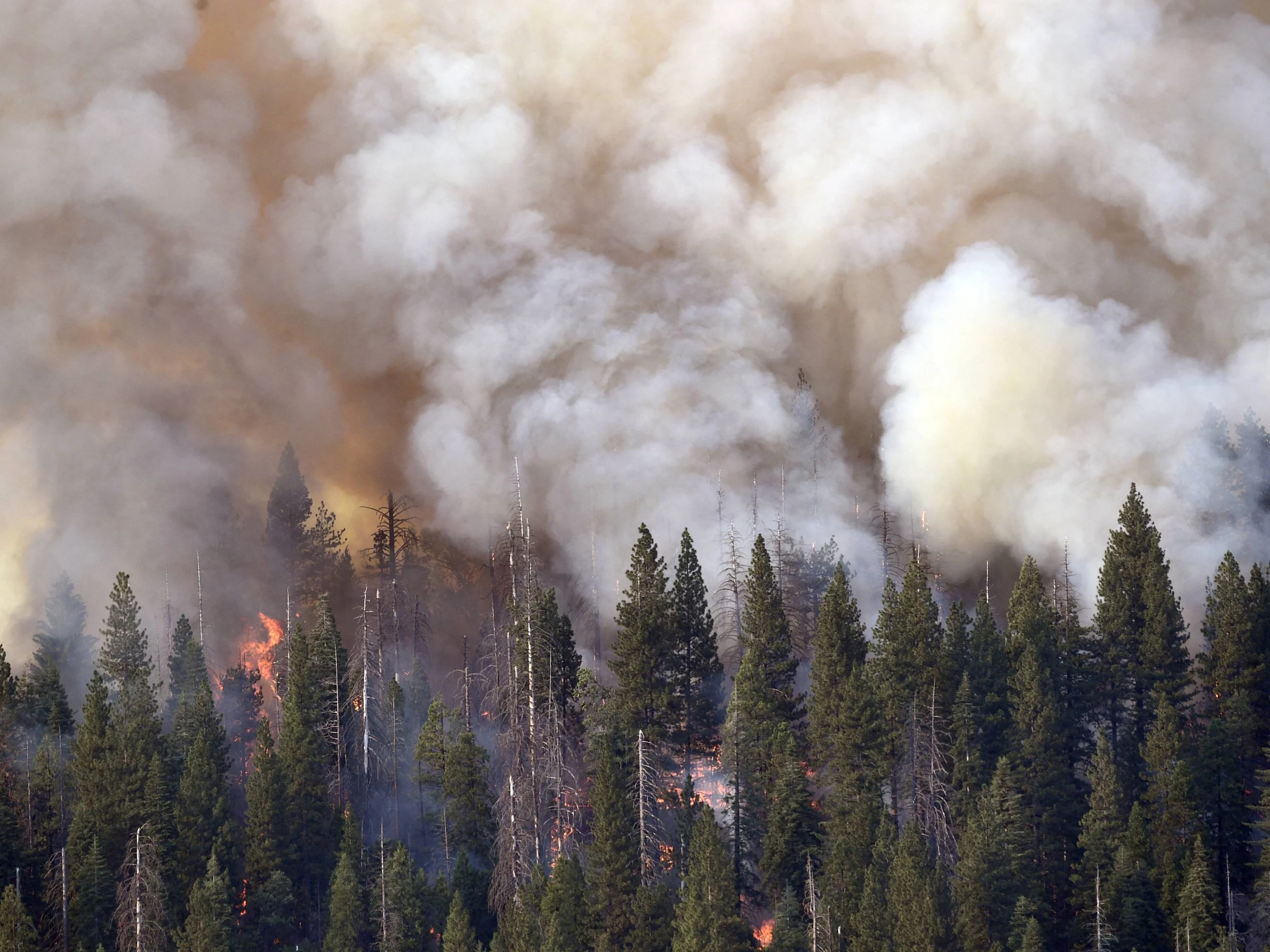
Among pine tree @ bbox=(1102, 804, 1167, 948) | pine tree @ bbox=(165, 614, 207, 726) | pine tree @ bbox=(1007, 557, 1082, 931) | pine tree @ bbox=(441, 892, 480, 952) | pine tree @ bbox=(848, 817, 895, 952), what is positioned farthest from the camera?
pine tree @ bbox=(165, 614, 207, 726)

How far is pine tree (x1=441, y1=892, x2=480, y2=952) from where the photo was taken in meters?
81.8

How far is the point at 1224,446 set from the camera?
112 meters

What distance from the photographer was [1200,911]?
79.2m

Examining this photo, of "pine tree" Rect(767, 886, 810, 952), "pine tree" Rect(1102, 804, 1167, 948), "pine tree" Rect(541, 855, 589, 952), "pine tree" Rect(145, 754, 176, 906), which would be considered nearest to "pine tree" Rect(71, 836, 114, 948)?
"pine tree" Rect(145, 754, 176, 906)

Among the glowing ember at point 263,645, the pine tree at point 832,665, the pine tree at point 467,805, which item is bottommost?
the pine tree at point 467,805

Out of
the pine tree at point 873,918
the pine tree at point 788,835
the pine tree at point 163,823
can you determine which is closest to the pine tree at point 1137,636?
the pine tree at point 788,835

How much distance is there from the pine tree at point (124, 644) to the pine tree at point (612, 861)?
26856mm

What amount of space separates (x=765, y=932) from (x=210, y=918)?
23.0m

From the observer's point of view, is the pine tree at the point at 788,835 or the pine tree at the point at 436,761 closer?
the pine tree at the point at 788,835

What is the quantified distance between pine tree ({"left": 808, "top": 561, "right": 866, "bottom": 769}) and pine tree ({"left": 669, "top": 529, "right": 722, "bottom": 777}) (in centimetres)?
480

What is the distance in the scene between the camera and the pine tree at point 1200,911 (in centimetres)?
7894

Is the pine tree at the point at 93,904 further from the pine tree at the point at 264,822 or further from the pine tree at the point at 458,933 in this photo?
the pine tree at the point at 458,933

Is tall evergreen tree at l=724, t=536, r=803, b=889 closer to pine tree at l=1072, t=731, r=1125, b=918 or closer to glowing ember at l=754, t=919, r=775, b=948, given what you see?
glowing ember at l=754, t=919, r=775, b=948

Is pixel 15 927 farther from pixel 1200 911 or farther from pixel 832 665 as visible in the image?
pixel 1200 911
